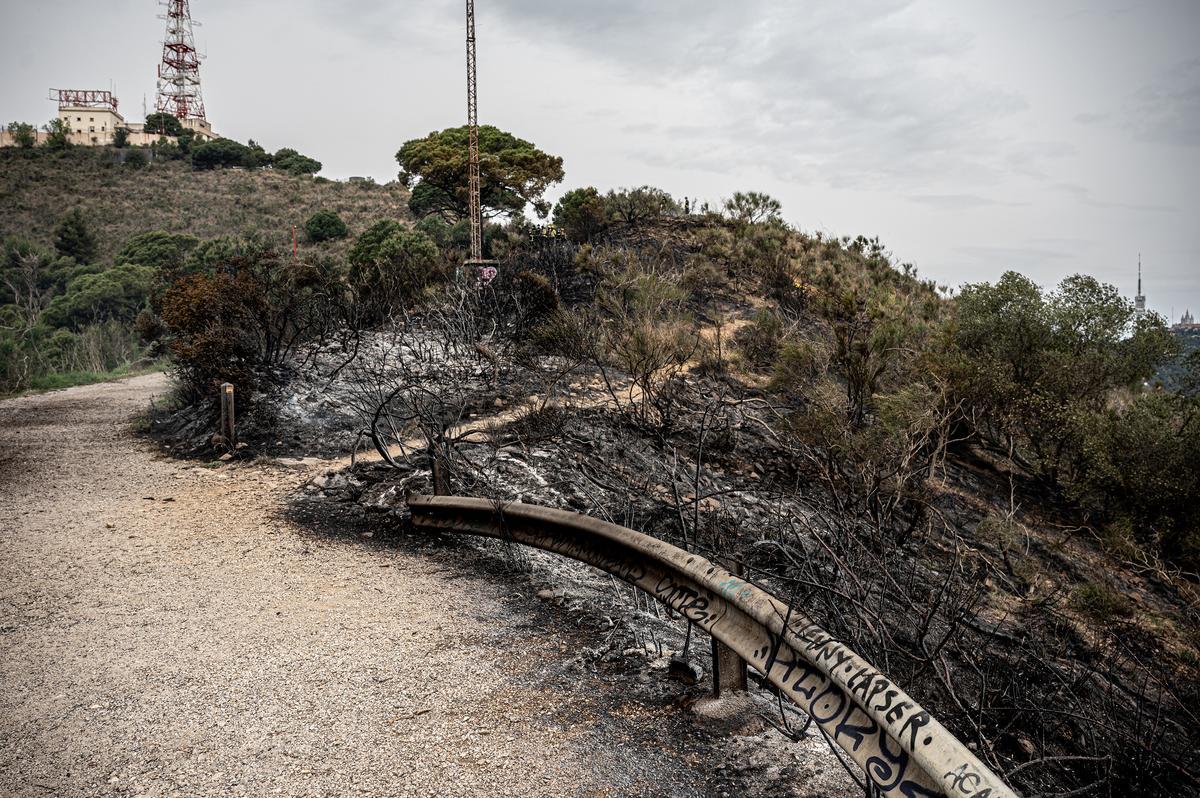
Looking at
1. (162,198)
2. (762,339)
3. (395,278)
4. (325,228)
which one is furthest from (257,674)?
(162,198)

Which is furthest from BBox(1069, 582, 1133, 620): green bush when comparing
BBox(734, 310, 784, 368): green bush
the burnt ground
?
BBox(734, 310, 784, 368): green bush

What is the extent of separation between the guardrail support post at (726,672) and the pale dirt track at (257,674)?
510mm

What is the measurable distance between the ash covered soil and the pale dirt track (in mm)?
12

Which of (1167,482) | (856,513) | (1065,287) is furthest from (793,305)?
(856,513)

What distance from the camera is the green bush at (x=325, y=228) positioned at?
46.0m

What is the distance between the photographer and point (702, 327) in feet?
55.6

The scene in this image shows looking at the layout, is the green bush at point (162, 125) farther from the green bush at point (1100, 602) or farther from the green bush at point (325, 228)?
the green bush at point (1100, 602)

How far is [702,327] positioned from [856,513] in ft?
37.4

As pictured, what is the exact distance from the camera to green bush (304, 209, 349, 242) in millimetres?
46019

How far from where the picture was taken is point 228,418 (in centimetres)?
877

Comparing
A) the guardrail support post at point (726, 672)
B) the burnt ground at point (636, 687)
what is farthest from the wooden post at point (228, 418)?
the guardrail support post at point (726, 672)

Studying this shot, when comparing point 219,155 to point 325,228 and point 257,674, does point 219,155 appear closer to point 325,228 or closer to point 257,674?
point 325,228

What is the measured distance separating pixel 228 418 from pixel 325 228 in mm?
40737

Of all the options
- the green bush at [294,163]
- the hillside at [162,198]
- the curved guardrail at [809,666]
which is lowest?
the curved guardrail at [809,666]
